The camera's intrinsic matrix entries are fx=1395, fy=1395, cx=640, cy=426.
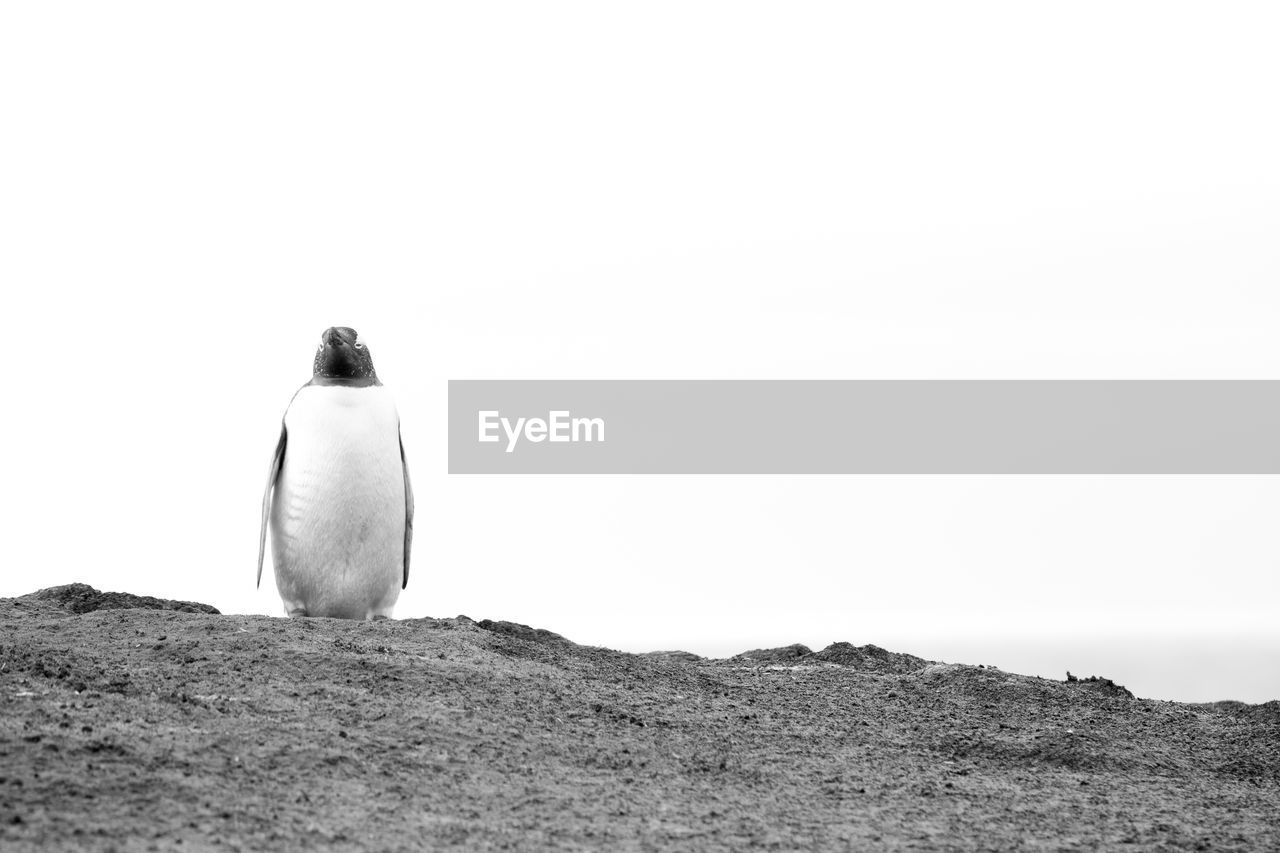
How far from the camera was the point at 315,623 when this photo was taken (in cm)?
854

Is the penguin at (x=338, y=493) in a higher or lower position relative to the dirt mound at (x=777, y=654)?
higher

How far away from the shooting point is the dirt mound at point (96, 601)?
31.6 feet

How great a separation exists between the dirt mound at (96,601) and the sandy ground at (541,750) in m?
0.32

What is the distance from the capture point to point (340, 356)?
32.5 feet

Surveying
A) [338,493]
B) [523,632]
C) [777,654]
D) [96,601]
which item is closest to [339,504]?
[338,493]

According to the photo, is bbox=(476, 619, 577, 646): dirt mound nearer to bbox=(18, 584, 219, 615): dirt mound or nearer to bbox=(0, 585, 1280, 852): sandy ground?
bbox=(0, 585, 1280, 852): sandy ground

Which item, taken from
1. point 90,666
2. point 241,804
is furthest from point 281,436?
point 241,804

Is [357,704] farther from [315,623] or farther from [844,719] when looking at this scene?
[844,719]

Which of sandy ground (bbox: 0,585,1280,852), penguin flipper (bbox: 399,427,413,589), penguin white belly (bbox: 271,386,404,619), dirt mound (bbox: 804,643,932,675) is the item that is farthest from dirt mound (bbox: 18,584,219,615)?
dirt mound (bbox: 804,643,932,675)

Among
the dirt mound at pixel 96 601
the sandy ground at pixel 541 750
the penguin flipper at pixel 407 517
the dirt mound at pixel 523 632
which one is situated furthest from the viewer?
the penguin flipper at pixel 407 517

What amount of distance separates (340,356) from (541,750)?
4.47m

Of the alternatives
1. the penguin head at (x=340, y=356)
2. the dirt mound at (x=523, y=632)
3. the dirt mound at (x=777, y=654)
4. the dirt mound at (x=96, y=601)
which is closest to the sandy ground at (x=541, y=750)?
the dirt mound at (x=523, y=632)

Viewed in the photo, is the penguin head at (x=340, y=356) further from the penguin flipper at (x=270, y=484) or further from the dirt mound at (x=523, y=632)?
the dirt mound at (x=523, y=632)

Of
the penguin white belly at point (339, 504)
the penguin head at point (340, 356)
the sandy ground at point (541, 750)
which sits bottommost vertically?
the sandy ground at point (541, 750)
